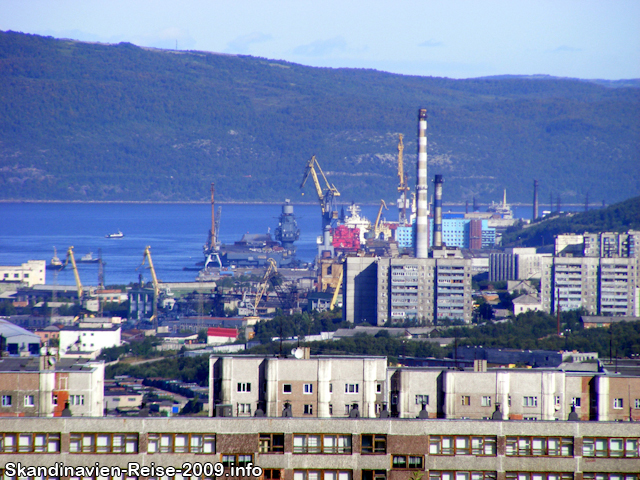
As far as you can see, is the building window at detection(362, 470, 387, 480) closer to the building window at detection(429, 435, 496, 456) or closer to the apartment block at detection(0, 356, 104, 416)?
the building window at detection(429, 435, 496, 456)

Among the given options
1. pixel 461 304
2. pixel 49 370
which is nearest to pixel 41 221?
pixel 461 304

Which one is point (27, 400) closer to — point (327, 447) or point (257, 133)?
point (327, 447)

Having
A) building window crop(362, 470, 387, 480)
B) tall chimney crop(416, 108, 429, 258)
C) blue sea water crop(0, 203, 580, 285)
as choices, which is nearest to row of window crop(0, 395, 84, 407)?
building window crop(362, 470, 387, 480)

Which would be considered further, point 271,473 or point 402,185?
point 402,185

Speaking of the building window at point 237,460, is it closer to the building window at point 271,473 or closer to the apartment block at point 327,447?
the apartment block at point 327,447

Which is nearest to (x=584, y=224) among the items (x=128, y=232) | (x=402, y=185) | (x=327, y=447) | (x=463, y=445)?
(x=402, y=185)

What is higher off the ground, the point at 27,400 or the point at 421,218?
the point at 421,218
